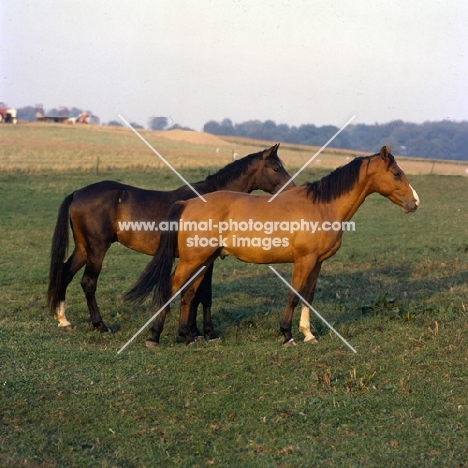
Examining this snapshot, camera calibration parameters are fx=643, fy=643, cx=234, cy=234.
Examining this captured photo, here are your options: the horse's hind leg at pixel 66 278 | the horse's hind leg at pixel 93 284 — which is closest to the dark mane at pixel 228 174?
the horse's hind leg at pixel 93 284

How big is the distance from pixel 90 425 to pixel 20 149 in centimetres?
3418

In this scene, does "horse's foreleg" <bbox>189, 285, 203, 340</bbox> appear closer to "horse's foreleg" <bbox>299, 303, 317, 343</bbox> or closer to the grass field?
the grass field

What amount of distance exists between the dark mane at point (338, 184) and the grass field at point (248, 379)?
61.0 inches

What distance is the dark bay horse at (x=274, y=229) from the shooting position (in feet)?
22.4

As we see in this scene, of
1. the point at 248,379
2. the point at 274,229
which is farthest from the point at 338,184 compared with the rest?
the point at 248,379

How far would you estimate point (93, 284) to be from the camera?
7.75 metres

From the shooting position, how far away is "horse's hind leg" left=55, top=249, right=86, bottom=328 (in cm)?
774

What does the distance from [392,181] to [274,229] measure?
1392mm

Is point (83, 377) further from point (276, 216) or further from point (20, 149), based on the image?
point (20, 149)

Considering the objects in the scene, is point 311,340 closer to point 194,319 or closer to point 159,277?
point 194,319

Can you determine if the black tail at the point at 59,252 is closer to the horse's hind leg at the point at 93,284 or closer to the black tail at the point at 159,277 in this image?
the horse's hind leg at the point at 93,284

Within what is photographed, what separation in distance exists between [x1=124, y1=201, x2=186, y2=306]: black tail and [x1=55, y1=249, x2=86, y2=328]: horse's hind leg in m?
1.26

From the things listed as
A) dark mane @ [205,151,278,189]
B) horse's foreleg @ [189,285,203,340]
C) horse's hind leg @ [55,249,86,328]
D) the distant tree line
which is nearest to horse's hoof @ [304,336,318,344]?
horse's foreleg @ [189,285,203,340]

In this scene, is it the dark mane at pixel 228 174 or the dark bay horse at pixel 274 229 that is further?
the dark mane at pixel 228 174
